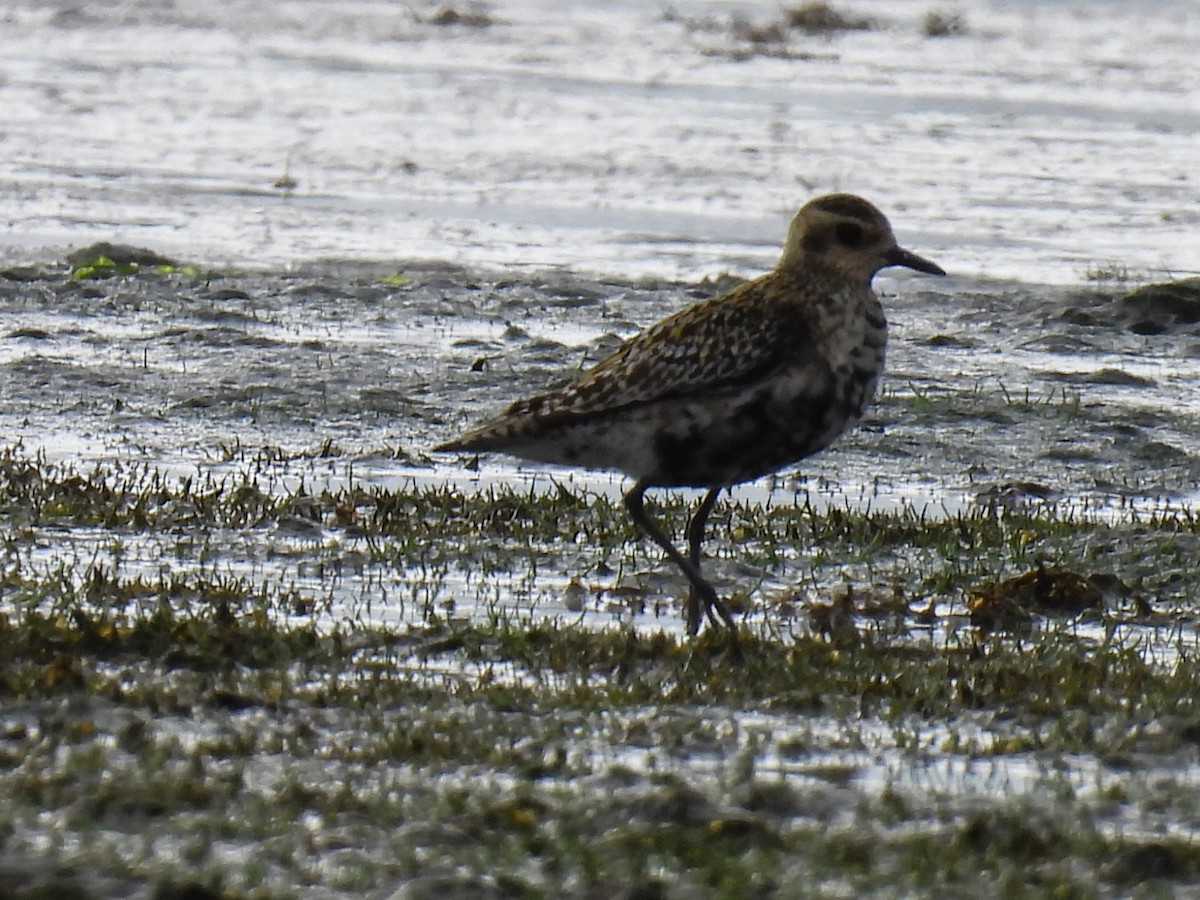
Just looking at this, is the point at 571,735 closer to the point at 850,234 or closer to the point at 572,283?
the point at 850,234

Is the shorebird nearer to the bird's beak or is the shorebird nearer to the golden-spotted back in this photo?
the golden-spotted back

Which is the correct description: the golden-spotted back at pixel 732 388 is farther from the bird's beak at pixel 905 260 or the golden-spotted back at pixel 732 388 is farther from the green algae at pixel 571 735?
the green algae at pixel 571 735

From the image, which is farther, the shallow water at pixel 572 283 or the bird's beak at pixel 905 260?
the bird's beak at pixel 905 260

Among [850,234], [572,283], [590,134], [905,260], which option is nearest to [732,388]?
[850,234]

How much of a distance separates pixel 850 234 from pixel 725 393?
2.89 feet

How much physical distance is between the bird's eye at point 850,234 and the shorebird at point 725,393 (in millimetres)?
10

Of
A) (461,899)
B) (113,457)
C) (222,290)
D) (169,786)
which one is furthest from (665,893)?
(222,290)

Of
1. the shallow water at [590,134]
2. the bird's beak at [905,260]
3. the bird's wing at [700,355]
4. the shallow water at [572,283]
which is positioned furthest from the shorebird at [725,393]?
the shallow water at [590,134]

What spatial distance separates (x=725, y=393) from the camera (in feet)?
27.7

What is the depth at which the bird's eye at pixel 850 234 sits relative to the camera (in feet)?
29.1

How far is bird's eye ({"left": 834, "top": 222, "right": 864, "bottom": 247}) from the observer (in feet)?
29.1

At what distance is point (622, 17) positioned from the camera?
33188 millimetres

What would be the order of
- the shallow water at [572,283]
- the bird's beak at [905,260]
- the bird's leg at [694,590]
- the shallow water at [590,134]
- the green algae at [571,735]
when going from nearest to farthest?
the green algae at [571,735] → the bird's leg at [694,590] → the shallow water at [572,283] → the bird's beak at [905,260] → the shallow water at [590,134]

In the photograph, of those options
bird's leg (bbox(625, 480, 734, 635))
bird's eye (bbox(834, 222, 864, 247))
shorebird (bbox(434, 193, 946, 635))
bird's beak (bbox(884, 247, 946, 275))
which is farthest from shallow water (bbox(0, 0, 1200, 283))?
bird's leg (bbox(625, 480, 734, 635))
